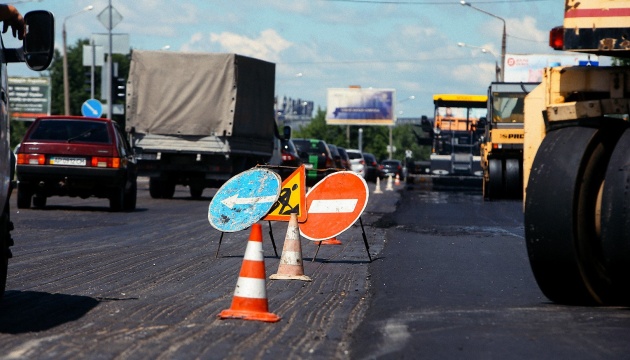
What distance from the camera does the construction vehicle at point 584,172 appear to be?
822 cm

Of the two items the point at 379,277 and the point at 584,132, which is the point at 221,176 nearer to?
the point at 379,277

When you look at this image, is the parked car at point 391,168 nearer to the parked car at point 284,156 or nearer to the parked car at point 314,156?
the parked car at point 314,156

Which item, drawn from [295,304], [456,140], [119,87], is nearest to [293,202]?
[295,304]

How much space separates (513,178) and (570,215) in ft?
77.7

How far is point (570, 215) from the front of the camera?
8297 millimetres

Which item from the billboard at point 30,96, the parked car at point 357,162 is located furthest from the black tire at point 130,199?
Result: the billboard at point 30,96

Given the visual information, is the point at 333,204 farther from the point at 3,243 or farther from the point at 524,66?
the point at 524,66

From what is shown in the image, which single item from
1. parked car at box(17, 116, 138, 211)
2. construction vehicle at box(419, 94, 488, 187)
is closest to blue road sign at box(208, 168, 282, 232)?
parked car at box(17, 116, 138, 211)

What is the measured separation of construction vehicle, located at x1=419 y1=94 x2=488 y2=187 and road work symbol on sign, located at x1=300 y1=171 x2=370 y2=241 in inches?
1160

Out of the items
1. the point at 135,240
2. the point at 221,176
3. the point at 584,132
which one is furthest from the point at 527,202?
the point at 221,176

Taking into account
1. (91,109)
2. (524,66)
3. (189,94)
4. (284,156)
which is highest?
(524,66)

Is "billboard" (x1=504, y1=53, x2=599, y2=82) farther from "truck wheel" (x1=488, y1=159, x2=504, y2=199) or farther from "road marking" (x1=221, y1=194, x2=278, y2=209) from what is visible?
"road marking" (x1=221, y1=194, x2=278, y2=209)

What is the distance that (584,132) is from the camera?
856cm

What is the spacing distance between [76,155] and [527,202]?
1442 centimetres
